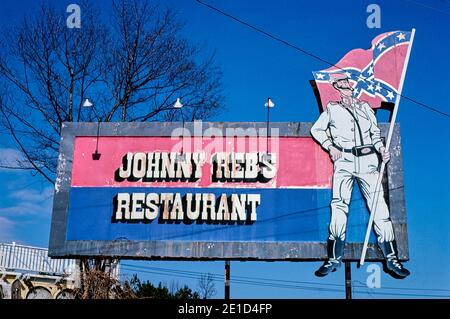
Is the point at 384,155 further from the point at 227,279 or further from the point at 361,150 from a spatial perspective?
the point at 227,279

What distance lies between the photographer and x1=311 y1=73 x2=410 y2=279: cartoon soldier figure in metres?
14.4

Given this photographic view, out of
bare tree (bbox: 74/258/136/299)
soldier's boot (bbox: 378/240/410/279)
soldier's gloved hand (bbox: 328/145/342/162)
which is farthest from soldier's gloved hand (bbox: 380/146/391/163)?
bare tree (bbox: 74/258/136/299)

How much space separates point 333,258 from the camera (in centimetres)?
1433

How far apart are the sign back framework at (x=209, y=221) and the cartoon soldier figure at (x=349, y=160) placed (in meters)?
0.19

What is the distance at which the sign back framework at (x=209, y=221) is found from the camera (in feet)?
47.9

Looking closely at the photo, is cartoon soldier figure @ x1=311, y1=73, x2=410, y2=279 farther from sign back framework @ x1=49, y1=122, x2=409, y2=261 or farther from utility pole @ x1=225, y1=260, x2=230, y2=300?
utility pole @ x1=225, y1=260, x2=230, y2=300

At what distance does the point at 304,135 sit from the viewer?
15.4 metres

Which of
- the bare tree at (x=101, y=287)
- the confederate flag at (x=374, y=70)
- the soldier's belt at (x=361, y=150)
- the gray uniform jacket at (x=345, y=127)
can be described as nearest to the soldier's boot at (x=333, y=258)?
the soldier's belt at (x=361, y=150)

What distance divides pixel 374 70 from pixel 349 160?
2.54 metres
